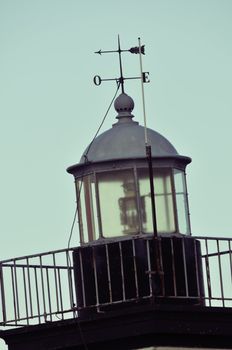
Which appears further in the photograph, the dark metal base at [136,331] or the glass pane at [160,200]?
the glass pane at [160,200]

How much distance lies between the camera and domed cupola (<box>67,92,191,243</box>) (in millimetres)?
36938

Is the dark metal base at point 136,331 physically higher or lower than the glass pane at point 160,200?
lower

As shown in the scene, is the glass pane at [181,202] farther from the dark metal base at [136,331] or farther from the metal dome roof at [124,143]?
the dark metal base at [136,331]

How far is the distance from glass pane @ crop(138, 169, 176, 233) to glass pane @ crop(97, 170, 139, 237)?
0.14 meters

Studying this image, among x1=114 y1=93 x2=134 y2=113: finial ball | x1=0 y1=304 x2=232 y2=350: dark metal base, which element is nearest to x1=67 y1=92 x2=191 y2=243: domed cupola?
x1=114 y1=93 x2=134 y2=113: finial ball

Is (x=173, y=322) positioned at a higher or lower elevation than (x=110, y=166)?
lower

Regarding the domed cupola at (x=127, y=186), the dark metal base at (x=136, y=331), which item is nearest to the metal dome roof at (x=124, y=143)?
the domed cupola at (x=127, y=186)

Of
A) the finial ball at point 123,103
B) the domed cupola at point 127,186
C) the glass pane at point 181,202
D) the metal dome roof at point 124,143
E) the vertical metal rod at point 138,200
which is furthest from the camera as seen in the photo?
the finial ball at point 123,103

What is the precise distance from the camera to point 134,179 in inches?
1457

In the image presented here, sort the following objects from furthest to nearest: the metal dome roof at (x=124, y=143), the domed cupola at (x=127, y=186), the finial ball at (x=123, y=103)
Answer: the finial ball at (x=123, y=103), the metal dome roof at (x=124, y=143), the domed cupola at (x=127, y=186)

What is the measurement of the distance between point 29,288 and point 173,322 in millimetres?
2081

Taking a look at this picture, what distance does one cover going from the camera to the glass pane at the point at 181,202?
1467 inches

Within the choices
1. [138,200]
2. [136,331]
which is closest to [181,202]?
[138,200]

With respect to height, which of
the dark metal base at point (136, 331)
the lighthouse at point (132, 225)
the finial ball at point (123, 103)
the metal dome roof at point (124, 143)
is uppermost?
the finial ball at point (123, 103)
